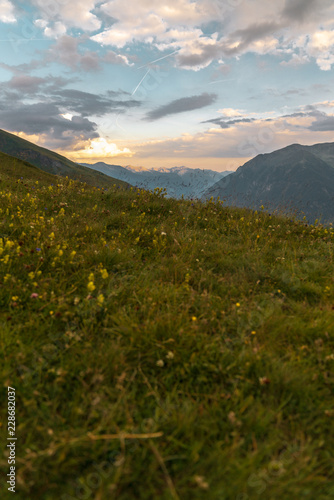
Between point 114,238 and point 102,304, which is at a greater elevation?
point 114,238

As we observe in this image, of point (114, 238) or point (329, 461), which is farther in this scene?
point (114, 238)

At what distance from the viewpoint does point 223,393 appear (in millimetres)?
2324

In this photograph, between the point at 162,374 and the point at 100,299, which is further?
the point at 100,299

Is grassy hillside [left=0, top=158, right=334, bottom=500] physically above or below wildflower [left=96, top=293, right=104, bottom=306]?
below

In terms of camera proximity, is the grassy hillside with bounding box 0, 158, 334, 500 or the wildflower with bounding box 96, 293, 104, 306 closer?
the grassy hillside with bounding box 0, 158, 334, 500

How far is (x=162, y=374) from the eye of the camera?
8.26 ft

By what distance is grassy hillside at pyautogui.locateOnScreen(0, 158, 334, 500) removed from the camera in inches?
68.1

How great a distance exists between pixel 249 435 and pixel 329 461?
22.6 inches

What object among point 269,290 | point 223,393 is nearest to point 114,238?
point 269,290

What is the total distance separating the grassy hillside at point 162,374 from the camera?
1730 mm

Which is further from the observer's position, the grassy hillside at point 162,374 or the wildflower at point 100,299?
the wildflower at point 100,299

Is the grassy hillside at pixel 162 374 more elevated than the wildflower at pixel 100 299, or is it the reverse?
the wildflower at pixel 100 299

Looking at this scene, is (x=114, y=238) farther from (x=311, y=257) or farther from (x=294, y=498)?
(x=294, y=498)

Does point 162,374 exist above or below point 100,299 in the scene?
below
